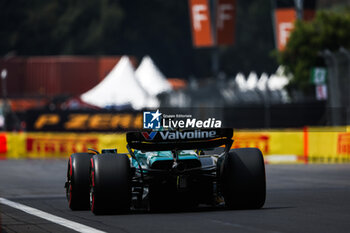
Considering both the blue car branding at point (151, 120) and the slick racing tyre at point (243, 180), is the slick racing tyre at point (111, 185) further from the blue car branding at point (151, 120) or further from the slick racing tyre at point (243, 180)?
the slick racing tyre at point (243, 180)

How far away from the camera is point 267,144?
3225 centimetres

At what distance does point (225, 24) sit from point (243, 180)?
137 ft

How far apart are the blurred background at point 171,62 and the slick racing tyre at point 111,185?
1165 mm

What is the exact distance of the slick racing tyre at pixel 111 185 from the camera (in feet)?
41.3

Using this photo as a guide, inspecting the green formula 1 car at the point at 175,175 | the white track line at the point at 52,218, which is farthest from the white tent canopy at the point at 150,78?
the green formula 1 car at the point at 175,175

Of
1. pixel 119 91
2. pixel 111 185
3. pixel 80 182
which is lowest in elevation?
pixel 119 91

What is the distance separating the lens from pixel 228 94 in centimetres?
4950

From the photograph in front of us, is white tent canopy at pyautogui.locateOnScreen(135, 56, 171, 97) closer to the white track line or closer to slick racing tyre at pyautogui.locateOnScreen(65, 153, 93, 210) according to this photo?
the white track line

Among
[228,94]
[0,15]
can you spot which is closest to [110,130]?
[228,94]

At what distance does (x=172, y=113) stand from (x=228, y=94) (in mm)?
35761

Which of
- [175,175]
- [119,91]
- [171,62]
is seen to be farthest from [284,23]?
[171,62]

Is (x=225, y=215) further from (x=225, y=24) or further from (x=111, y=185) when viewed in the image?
(x=225, y=24)

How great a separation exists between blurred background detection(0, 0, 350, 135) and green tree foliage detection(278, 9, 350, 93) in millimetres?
60

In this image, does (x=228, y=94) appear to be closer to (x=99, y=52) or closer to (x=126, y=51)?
(x=99, y=52)
